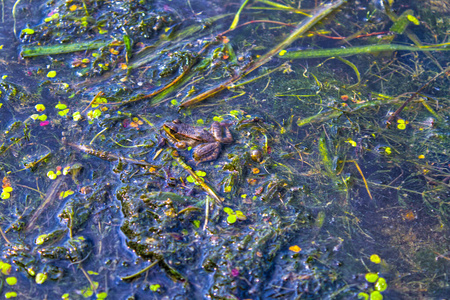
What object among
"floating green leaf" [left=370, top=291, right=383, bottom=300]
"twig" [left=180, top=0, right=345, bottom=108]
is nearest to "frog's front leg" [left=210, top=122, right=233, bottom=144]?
"twig" [left=180, top=0, right=345, bottom=108]

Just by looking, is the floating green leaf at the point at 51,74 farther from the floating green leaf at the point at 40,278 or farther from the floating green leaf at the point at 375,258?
the floating green leaf at the point at 375,258

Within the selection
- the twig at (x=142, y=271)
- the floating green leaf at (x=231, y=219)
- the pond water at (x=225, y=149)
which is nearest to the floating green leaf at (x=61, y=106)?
the pond water at (x=225, y=149)

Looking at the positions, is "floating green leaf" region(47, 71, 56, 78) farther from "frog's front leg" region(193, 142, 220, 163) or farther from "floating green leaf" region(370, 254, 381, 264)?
"floating green leaf" region(370, 254, 381, 264)


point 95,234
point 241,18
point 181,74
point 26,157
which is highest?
point 241,18

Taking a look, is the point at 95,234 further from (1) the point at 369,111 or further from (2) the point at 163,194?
(1) the point at 369,111

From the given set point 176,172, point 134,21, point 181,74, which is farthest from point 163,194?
point 134,21

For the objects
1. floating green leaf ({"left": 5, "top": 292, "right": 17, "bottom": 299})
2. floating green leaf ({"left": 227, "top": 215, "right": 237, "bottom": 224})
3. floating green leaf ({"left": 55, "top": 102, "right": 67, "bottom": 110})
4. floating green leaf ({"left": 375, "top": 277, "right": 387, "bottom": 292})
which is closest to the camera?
floating green leaf ({"left": 5, "top": 292, "right": 17, "bottom": 299})
